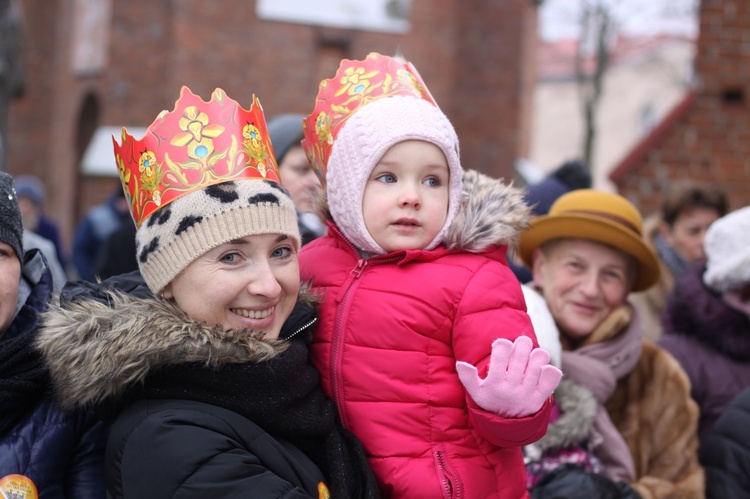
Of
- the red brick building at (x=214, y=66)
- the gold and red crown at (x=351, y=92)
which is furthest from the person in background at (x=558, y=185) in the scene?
the red brick building at (x=214, y=66)

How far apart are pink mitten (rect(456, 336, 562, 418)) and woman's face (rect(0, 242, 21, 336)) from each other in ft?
3.87

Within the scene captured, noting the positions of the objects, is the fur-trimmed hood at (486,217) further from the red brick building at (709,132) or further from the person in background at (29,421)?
the red brick building at (709,132)

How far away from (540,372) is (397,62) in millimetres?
1037

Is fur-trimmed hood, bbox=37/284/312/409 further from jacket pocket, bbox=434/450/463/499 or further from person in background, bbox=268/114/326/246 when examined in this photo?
person in background, bbox=268/114/326/246

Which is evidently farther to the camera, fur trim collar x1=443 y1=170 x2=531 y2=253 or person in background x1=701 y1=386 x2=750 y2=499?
person in background x1=701 y1=386 x2=750 y2=499

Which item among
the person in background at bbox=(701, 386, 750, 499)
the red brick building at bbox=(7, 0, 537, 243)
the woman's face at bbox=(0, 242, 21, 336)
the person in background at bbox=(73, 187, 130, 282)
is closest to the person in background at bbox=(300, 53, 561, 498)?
the woman's face at bbox=(0, 242, 21, 336)

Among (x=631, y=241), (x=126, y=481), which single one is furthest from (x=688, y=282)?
(x=126, y=481)

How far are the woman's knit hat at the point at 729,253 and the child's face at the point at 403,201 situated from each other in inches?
68.1

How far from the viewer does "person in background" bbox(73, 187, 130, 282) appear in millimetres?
7812

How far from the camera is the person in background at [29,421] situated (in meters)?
2.30

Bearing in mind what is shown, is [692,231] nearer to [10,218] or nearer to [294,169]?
[294,169]

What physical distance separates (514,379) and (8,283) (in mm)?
1319

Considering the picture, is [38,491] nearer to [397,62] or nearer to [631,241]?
[397,62]

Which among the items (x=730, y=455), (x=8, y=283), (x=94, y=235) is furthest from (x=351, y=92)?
(x=94, y=235)
